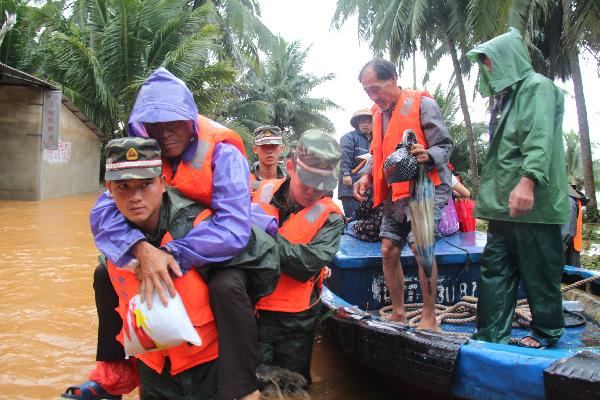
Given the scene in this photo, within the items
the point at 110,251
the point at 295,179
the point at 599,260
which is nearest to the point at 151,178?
the point at 110,251

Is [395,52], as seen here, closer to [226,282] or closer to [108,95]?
[108,95]

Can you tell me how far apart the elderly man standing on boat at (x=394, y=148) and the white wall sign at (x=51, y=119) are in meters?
10.7

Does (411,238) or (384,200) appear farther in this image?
(384,200)

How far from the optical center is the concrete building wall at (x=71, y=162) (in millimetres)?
12875

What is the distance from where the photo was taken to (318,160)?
2576 mm

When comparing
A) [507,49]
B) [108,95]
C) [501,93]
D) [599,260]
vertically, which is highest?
[108,95]

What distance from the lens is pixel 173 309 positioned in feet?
5.91

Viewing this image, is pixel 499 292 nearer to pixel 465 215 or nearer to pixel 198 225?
pixel 198 225

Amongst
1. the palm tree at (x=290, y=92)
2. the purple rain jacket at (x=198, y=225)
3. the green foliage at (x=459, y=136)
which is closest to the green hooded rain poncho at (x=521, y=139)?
the purple rain jacket at (x=198, y=225)

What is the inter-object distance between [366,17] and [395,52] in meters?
3.70

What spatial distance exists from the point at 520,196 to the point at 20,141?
1273 cm

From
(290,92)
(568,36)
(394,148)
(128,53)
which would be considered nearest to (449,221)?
(394,148)

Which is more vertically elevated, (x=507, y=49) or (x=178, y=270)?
(x=507, y=49)

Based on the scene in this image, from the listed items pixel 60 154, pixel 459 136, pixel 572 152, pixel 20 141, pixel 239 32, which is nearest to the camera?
pixel 20 141
